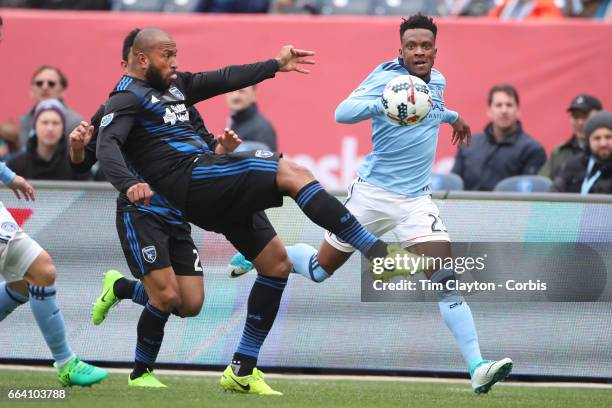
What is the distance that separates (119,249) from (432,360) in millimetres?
2626

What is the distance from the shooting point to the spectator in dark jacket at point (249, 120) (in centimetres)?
1220

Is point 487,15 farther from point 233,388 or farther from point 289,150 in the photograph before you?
point 233,388

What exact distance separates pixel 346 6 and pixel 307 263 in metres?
5.93

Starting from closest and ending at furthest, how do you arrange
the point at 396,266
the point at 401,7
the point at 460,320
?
1. the point at 396,266
2. the point at 460,320
3. the point at 401,7

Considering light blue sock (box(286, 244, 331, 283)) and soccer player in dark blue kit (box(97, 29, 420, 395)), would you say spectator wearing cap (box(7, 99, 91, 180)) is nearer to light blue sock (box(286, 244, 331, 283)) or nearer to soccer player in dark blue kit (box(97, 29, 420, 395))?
light blue sock (box(286, 244, 331, 283))

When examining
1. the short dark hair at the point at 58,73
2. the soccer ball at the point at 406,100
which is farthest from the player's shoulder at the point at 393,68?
the short dark hair at the point at 58,73

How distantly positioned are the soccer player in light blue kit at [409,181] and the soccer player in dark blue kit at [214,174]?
0.80m

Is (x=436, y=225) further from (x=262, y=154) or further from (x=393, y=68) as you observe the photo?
(x=262, y=154)

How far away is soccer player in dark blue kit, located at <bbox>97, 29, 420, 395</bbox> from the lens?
7.43 meters

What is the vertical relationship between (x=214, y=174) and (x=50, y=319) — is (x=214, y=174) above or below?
above

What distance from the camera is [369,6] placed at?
47.0ft

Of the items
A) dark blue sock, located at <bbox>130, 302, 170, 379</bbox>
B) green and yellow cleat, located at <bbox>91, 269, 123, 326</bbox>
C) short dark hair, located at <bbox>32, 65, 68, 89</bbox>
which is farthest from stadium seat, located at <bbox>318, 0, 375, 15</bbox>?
dark blue sock, located at <bbox>130, 302, 170, 379</bbox>

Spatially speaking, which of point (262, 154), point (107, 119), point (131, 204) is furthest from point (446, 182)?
point (107, 119)

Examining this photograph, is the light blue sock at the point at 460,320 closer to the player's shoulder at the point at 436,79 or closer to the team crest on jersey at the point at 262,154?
the player's shoulder at the point at 436,79
